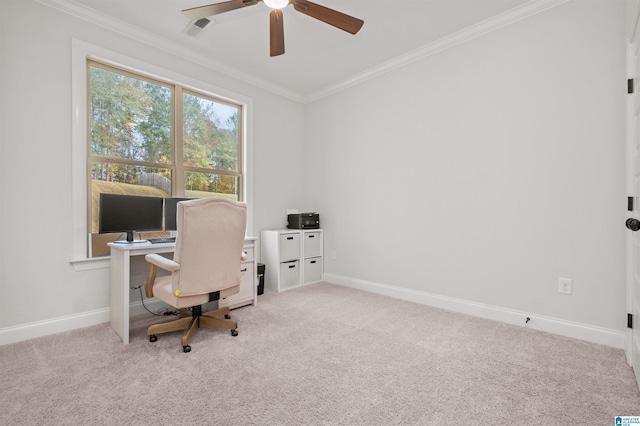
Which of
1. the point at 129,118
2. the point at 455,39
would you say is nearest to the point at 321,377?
the point at 129,118

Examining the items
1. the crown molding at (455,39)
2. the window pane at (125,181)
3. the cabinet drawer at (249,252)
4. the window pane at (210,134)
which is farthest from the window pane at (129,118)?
the crown molding at (455,39)

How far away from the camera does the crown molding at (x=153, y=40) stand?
2.58m

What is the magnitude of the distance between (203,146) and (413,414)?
3406mm

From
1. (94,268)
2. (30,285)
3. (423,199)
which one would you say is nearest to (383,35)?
(423,199)

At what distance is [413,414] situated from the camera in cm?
148

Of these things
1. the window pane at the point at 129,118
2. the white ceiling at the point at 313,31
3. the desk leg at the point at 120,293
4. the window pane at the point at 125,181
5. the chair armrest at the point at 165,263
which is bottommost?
the desk leg at the point at 120,293

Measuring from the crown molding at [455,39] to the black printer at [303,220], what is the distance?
1.81m

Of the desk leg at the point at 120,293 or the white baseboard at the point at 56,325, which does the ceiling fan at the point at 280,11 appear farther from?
the white baseboard at the point at 56,325

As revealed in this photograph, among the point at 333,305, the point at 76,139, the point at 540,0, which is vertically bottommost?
the point at 333,305

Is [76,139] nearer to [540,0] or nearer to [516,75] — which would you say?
[516,75]

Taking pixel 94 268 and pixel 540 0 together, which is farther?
pixel 94 268

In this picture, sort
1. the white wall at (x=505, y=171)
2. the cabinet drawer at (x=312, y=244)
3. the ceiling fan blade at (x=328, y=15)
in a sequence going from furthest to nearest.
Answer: the cabinet drawer at (x=312, y=244) → the white wall at (x=505, y=171) → the ceiling fan blade at (x=328, y=15)

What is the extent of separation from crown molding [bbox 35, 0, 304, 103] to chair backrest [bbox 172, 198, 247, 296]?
2081mm

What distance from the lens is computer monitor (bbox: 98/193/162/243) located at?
2.56 m
